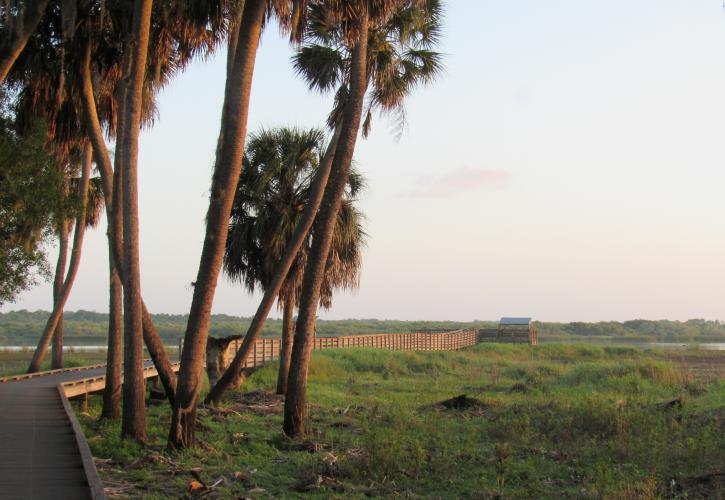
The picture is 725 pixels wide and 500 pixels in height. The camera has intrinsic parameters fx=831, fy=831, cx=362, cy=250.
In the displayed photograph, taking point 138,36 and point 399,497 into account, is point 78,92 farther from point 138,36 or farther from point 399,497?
point 399,497

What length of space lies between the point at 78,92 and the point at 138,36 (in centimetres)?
354

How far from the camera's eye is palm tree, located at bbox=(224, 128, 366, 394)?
78.5 ft

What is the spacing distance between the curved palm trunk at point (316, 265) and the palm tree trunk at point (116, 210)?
2249 millimetres

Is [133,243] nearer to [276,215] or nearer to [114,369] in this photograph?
[114,369]

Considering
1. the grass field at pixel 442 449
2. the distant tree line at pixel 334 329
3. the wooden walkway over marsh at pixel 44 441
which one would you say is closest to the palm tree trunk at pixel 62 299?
the wooden walkway over marsh at pixel 44 441

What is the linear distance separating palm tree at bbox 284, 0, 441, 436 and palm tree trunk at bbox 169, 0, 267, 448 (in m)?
2.10

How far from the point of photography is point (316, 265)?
15625 millimetres

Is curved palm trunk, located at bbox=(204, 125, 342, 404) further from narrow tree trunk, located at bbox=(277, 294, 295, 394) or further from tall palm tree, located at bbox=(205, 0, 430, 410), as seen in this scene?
narrow tree trunk, located at bbox=(277, 294, 295, 394)

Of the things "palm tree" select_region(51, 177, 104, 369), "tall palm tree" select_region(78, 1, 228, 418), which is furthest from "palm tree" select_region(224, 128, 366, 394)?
"palm tree" select_region(51, 177, 104, 369)

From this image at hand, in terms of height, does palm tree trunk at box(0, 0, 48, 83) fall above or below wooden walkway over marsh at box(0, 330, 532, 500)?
above

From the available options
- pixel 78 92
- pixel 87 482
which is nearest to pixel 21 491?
pixel 87 482

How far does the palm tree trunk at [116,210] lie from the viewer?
15312mm

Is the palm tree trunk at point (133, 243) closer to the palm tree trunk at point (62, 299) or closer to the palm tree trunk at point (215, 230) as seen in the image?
the palm tree trunk at point (215, 230)

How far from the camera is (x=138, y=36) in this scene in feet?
47.8
